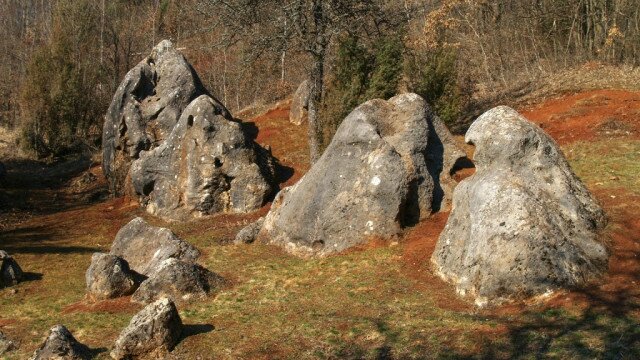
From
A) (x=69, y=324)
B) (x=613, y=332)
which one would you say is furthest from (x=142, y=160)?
(x=613, y=332)

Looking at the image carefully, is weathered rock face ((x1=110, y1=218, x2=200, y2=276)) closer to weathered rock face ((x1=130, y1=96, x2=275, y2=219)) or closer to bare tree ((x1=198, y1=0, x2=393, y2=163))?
weathered rock face ((x1=130, y1=96, x2=275, y2=219))

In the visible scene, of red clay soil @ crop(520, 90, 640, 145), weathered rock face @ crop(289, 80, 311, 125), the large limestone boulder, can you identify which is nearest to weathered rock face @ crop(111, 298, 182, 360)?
red clay soil @ crop(520, 90, 640, 145)

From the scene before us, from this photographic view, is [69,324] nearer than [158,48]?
Yes

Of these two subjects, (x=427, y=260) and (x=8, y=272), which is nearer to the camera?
(x=427, y=260)

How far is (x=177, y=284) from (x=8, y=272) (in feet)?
21.2

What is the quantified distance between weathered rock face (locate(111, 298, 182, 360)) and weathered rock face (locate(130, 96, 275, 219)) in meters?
12.5

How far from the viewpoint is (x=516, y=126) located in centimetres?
1487

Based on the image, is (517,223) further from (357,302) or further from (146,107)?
(146,107)

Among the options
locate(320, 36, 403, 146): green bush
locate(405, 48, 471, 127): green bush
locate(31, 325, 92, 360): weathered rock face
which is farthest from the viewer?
locate(405, 48, 471, 127): green bush

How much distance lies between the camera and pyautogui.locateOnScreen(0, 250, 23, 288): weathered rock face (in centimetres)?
1872

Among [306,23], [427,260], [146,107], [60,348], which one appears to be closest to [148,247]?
[60,348]

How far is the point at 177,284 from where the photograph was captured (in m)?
15.4

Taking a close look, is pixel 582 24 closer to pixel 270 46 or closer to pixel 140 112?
pixel 270 46

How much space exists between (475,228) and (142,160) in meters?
16.7
